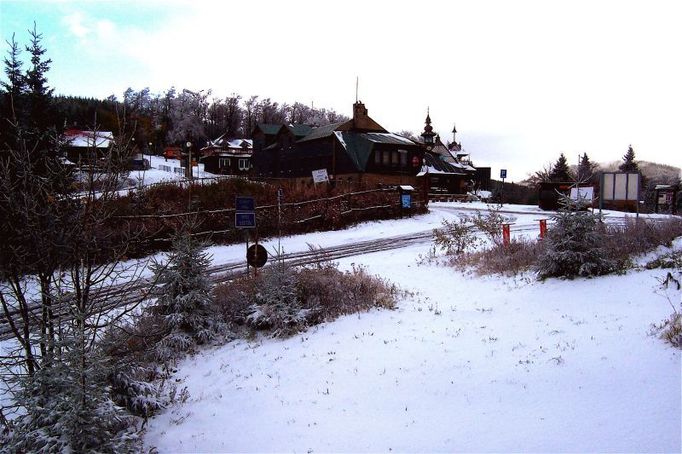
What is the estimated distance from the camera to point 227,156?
225 feet

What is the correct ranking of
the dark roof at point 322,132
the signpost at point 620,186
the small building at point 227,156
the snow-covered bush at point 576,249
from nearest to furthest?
the snow-covered bush at point 576,249 → the signpost at point 620,186 → the dark roof at point 322,132 → the small building at point 227,156

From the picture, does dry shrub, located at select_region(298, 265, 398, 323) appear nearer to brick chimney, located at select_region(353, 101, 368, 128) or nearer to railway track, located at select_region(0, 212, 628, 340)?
railway track, located at select_region(0, 212, 628, 340)

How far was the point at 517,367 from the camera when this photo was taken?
5.83 metres

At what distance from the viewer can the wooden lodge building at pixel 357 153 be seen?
3878 cm

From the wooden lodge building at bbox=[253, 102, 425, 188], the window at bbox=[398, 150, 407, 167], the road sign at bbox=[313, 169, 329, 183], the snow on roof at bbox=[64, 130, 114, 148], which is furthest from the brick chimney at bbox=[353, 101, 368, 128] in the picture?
the snow on roof at bbox=[64, 130, 114, 148]

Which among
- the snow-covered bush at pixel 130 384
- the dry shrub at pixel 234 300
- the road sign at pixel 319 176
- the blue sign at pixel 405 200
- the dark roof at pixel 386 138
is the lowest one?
the snow-covered bush at pixel 130 384

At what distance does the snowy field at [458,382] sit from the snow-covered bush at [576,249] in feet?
1.05

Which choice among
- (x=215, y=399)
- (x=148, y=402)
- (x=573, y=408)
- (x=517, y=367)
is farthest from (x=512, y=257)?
(x=148, y=402)

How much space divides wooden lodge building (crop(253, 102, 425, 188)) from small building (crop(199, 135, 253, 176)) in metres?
24.4

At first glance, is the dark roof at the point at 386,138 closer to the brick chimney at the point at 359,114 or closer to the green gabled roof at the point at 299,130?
the brick chimney at the point at 359,114

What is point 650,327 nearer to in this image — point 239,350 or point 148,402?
point 239,350


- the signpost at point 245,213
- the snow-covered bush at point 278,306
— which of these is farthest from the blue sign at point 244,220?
the snow-covered bush at point 278,306

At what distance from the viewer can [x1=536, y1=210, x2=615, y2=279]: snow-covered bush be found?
924 cm

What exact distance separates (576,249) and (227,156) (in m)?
64.3
